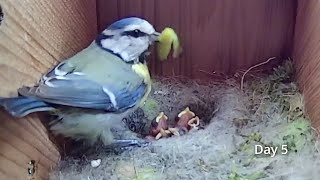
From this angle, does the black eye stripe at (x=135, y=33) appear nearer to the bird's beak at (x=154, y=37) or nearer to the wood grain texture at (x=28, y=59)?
the bird's beak at (x=154, y=37)

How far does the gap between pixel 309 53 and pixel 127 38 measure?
0.44 m

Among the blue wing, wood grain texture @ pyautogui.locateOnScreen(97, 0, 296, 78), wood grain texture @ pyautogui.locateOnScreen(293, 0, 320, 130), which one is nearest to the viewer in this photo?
the blue wing

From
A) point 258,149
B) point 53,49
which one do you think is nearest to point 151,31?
point 53,49

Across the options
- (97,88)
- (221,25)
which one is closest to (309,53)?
(221,25)

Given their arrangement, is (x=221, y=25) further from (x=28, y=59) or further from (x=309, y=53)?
(x=28, y=59)

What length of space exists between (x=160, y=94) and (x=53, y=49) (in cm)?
42

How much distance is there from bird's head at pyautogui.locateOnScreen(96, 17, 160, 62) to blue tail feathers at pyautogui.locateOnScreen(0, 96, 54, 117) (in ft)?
1.06

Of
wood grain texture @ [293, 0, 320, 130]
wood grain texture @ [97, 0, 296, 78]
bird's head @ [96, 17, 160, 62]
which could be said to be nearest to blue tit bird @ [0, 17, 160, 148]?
bird's head @ [96, 17, 160, 62]

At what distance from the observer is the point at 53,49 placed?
5.06ft

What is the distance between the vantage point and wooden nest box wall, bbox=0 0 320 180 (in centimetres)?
132

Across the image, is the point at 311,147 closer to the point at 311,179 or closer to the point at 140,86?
the point at 311,179

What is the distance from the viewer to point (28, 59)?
54.4 inches

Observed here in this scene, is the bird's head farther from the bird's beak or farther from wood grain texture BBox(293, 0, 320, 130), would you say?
wood grain texture BBox(293, 0, 320, 130)

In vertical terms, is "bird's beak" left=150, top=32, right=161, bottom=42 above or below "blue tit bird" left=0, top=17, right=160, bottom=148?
above
